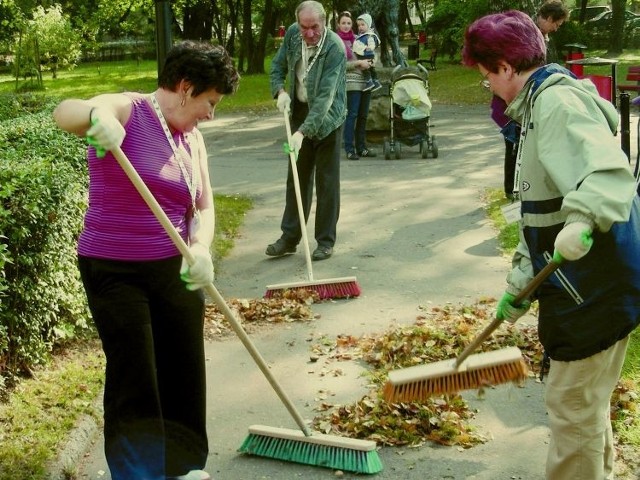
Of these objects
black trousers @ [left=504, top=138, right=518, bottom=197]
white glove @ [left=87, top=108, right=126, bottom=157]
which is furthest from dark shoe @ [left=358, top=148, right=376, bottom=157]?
white glove @ [left=87, top=108, right=126, bottom=157]

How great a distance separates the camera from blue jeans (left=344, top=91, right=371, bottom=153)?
12875 millimetres

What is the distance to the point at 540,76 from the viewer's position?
323cm

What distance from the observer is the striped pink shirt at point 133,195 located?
135 inches

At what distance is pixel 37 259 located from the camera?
481 centimetres

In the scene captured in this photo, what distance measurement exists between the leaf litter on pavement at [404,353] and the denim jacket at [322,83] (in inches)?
60.2

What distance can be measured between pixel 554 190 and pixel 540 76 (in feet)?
1.39

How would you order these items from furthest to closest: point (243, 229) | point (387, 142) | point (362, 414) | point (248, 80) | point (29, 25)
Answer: point (248, 80), point (29, 25), point (387, 142), point (243, 229), point (362, 414)

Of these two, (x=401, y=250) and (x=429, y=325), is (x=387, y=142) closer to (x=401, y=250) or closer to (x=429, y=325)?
(x=401, y=250)

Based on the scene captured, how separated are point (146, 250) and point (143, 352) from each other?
0.40 m

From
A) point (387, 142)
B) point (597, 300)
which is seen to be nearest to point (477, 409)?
point (597, 300)

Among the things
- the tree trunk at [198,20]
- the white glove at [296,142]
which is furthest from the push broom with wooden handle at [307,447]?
the tree trunk at [198,20]

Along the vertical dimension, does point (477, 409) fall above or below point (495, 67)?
below

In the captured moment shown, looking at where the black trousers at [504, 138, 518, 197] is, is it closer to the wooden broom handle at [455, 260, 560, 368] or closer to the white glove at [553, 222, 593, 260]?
the wooden broom handle at [455, 260, 560, 368]

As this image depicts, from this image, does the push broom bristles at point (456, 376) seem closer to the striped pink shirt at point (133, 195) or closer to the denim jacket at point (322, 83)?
the striped pink shirt at point (133, 195)
